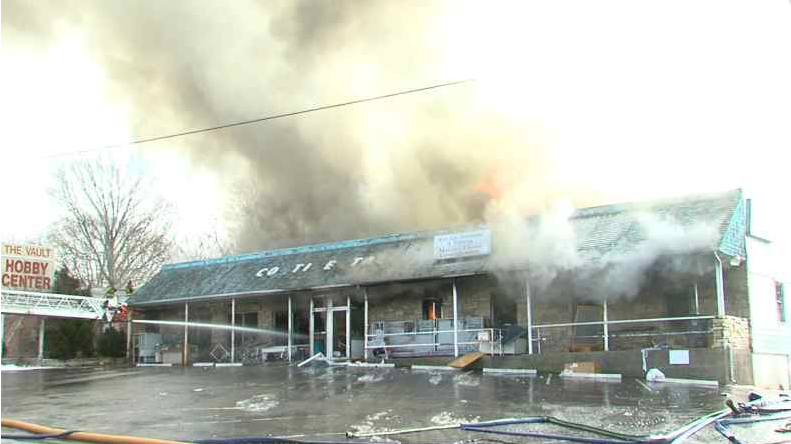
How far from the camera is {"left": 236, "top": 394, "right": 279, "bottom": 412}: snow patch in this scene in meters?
12.6

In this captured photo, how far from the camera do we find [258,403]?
13.4 metres

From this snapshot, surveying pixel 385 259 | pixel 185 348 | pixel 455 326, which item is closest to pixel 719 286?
pixel 455 326

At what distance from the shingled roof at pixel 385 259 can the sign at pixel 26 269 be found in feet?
16.1

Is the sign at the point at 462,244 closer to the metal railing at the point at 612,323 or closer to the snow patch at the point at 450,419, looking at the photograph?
the metal railing at the point at 612,323

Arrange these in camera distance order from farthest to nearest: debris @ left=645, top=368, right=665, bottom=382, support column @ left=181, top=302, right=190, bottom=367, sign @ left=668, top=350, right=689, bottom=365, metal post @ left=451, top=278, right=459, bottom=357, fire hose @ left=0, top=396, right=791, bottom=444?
support column @ left=181, top=302, right=190, bottom=367
metal post @ left=451, top=278, right=459, bottom=357
debris @ left=645, top=368, right=665, bottom=382
sign @ left=668, top=350, right=689, bottom=365
fire hose @ left=0, top=396, right=791, bottom=444

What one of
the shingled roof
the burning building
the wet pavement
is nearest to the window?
the burning building

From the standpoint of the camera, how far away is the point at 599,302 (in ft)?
62.5

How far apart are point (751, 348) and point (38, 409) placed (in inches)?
598

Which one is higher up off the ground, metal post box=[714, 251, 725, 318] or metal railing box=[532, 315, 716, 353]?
metal post box=[714, 251, 725, 318]

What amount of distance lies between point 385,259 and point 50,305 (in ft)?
47.7

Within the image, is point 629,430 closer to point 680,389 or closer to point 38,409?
point 680,389

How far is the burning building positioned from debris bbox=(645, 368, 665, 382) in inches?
7.2

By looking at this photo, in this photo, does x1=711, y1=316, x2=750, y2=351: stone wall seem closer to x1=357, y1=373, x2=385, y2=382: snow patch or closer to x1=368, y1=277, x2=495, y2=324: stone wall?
x1=368, y1=277, x2=495, y2=324: stone wall

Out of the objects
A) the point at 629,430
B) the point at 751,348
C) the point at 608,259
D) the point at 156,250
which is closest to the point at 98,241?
the point at 156,250
